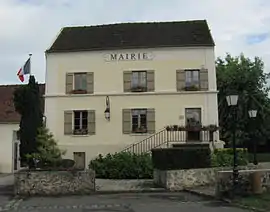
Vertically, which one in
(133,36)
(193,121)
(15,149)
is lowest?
(15,149)

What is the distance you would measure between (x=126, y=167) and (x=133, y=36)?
10220 mm

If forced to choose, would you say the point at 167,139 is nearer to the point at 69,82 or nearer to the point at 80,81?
the point at 80,81

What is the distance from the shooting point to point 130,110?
1276 inches

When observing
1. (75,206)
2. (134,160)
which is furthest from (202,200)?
(134,160)

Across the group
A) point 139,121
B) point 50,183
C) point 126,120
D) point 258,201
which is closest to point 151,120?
point 139,121

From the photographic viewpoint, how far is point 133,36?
1355 inches

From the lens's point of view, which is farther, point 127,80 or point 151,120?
point 127,80

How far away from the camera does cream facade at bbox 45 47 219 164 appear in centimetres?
3206

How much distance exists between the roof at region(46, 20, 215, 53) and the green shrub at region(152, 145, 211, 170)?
10.1 m

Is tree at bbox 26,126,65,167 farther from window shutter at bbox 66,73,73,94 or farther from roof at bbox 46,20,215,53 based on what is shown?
roof at bbox 46,20,215,53

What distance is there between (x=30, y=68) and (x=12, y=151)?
7.67 metres

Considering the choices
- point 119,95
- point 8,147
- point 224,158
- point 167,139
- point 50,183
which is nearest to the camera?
point 50,183

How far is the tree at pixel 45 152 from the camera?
2445cm

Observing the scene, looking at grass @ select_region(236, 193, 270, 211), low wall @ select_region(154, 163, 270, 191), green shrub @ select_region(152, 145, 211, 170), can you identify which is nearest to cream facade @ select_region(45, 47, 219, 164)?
green shrub @ select_region(152, 145, 211, 170)
